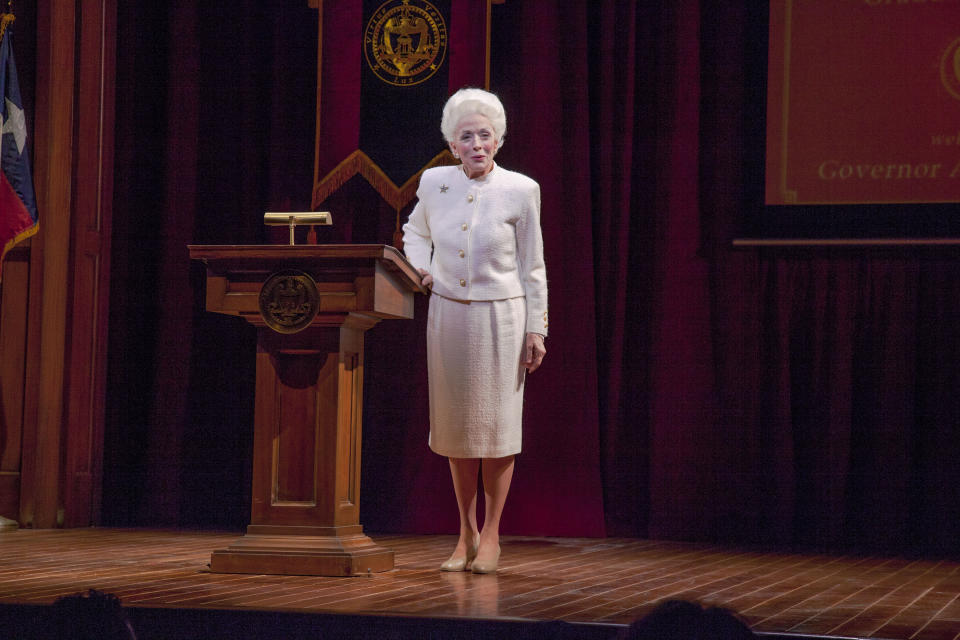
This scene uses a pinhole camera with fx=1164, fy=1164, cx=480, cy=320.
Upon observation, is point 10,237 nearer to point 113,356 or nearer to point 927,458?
point 113,356

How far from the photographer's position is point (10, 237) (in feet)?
15.8

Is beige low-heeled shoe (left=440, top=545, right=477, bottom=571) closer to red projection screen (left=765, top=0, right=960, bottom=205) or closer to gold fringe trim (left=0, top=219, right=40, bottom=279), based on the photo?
red projection screen (left=765, top=0, right=960, bottom=205)

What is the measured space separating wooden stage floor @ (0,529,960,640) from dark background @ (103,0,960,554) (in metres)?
0.41

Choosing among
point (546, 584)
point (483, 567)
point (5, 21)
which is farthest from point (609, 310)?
point (5, 21)

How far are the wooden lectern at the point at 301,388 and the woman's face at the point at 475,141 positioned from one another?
0.40m

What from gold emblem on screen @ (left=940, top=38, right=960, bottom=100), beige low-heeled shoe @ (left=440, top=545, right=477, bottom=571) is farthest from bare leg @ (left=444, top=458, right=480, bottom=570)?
gold emblem on screen @ (left=940, top=38, right=960, bottom=100)

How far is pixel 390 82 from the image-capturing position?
5148 millimetres

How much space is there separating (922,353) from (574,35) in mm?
1965

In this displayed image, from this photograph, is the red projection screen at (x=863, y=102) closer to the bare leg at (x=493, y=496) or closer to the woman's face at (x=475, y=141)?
the woman's face at (x=475, y=141)

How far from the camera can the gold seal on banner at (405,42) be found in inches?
202

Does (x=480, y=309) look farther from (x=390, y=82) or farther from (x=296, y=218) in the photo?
(x=390, y=82)

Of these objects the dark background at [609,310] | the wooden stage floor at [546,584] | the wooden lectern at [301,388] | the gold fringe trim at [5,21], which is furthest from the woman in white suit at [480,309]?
the gold fringe trim at [5,21]

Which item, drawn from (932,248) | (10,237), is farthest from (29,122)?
(932,248)

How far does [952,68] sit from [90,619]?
4.21 metres
